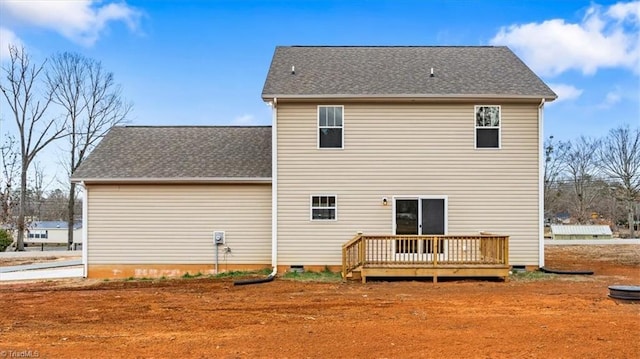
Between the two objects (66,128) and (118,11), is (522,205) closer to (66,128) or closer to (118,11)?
(118,11)

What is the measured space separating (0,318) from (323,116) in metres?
8.20

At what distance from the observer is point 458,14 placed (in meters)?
20.2

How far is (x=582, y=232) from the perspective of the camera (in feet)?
101

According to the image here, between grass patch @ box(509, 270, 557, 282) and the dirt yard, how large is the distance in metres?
0.14

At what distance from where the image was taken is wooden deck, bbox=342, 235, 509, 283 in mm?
11930

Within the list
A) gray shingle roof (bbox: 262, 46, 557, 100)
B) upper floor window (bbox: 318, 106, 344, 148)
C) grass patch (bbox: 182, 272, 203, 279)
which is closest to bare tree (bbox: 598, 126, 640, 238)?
gray shingle roof (bbox: 262, 46, 557, 100)

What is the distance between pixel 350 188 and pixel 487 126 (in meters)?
3.88

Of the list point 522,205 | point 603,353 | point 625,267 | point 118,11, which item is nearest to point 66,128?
point 118,11

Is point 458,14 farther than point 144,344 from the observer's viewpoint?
Yes

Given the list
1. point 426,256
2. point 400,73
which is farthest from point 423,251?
point 400,73

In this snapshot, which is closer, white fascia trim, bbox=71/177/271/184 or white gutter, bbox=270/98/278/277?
white gutter, bbox=270/98/278/277

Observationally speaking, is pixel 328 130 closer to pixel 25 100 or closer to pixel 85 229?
pixel 85 229

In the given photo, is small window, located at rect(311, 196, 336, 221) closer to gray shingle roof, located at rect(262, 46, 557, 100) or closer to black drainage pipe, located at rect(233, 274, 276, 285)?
black drainage pipe, located at rect(233, 274, 276, 285)

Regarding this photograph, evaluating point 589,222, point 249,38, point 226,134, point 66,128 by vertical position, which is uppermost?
point 249,38
